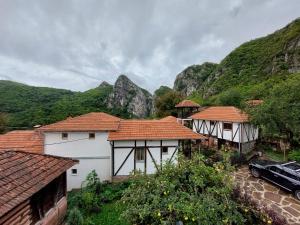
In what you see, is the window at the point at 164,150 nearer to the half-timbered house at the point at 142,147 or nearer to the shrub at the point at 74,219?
the half-timbered house at the point at 142,147

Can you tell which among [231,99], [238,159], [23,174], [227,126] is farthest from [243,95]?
[23,174]

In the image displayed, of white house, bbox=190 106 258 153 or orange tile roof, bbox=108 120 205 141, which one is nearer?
orange tile roof, bbox=108 120 205 141

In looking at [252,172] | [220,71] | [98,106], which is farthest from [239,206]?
[220,71]

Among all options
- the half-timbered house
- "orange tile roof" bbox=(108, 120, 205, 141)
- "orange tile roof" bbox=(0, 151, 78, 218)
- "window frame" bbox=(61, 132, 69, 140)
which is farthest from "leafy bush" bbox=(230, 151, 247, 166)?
"window frame" bbox=(61, 132, 69, 140)

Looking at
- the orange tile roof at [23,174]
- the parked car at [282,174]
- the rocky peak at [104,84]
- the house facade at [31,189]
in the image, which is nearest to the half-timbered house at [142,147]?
the parked car at [282,174]

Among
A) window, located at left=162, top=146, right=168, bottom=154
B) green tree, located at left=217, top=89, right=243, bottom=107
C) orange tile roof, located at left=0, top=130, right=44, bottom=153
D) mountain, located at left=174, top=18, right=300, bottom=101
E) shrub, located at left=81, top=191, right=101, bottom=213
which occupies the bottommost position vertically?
shrub, located at left=81, top=191, right=101, bottom=213

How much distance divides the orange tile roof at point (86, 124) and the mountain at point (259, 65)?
25770 mm

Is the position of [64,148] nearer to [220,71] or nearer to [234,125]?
[234,125]

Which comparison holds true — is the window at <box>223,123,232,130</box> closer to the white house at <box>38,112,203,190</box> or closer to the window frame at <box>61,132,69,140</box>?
the white house at <box>38,112,203,190</box>

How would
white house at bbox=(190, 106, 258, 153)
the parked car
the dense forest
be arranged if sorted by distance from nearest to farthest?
the parked car → the dense forest → white house at bbox=(190, 106, 258, 153)

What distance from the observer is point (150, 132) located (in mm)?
15281

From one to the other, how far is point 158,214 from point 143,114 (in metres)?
55.3

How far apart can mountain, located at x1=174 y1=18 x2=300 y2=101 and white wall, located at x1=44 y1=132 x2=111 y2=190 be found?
87.8ft

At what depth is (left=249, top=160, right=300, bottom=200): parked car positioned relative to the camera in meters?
11.2
